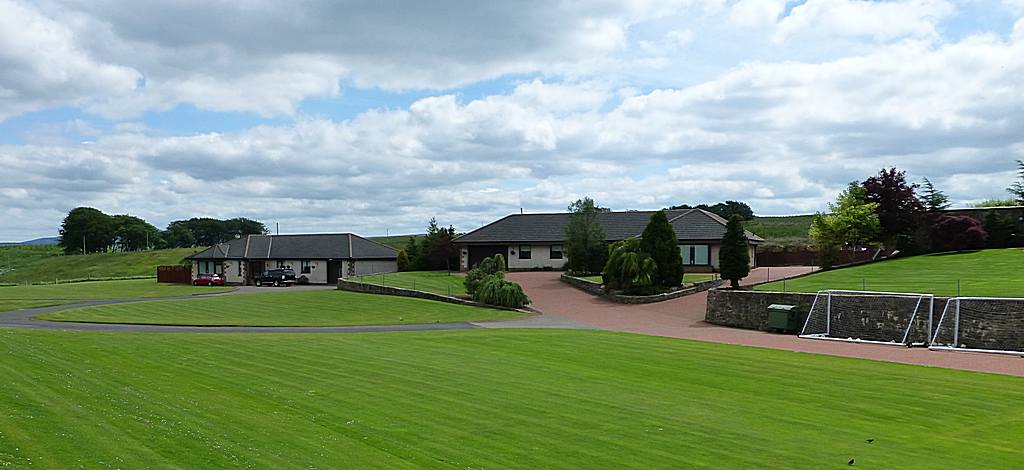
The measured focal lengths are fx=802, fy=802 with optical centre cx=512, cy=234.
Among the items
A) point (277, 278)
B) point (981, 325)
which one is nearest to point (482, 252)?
point (277, 278)

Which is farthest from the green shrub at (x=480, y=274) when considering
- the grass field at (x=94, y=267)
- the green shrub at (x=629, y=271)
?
the grass field at (x=94, y=267)

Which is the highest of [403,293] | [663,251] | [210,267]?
[663,251]

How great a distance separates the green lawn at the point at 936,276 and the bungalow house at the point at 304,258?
4075 cm

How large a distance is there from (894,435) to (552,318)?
24.7 meters

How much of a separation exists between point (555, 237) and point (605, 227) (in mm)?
4446

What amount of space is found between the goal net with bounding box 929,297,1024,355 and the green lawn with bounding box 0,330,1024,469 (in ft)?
20.3

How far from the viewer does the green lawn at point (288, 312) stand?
34.9 m

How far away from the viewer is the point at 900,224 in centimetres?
4731

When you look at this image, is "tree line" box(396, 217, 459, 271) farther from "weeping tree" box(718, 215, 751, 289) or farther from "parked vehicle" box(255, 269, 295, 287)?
"weeping tree" box(718, 215, 751, 289)

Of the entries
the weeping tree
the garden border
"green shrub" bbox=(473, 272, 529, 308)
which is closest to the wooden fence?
the garden border

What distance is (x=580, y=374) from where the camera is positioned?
18.0 m

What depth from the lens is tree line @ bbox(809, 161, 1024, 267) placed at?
4491 cm

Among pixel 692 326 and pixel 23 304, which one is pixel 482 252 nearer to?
pixel 23 304

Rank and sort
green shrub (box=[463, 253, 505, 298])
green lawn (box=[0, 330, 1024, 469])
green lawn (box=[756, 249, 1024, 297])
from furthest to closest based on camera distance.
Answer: green shrub (box=[463, 253, 505, 298]), green lawn (box=[756, 249, 1024, 297]), green lawn (box=[0, 330, 1024, 469])
